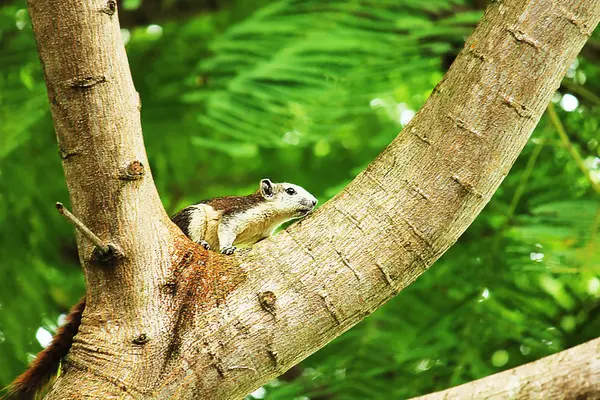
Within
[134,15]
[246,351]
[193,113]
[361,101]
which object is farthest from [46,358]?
[134,15]

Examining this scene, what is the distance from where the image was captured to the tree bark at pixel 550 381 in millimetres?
1938

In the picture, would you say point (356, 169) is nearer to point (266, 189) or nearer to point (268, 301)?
point (266, 189)

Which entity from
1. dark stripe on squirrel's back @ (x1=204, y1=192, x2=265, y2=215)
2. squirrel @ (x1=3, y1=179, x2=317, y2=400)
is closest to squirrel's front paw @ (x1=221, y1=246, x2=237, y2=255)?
squirrel @ (x1=3, y1=179, x2=317, y2=400)

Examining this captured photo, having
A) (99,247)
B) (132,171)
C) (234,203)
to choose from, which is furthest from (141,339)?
(234,203)

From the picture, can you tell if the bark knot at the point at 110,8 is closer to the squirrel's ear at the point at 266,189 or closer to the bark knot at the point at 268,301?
the bark knot at the point at 268,301

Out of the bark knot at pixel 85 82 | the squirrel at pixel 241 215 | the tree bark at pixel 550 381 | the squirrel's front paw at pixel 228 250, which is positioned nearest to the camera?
the tree bark at pixel 550 381

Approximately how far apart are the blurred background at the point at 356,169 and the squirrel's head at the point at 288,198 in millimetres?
229

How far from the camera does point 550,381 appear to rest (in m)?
1.98

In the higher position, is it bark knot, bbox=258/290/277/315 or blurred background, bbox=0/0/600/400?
blurred background, bbox=0/0/600/400

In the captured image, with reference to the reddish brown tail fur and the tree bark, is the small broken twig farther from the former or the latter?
the tree bark

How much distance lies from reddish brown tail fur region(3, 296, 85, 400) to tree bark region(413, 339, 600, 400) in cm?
132

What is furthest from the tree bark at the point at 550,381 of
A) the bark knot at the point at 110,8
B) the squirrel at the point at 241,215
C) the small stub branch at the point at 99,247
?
the squirrel at the point at 241,215

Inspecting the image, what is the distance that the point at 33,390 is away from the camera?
8.82ft

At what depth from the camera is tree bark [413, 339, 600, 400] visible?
194cm
